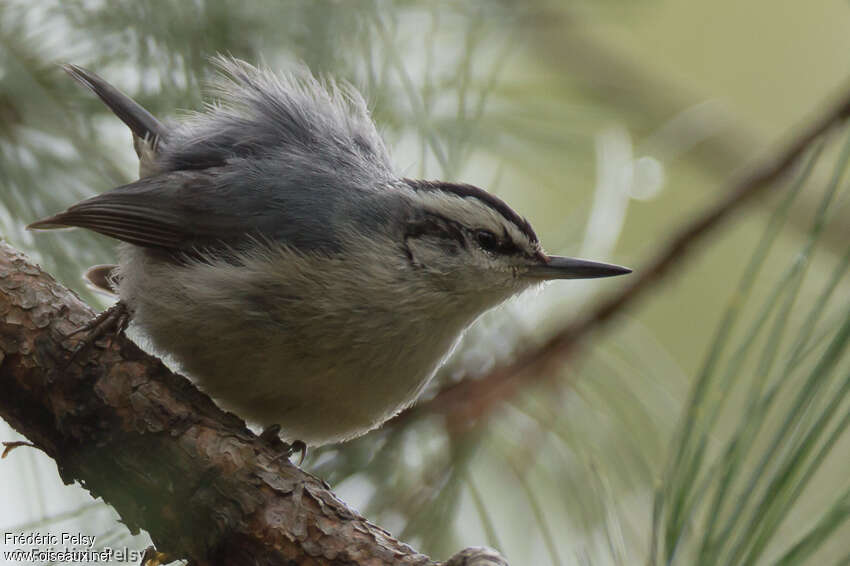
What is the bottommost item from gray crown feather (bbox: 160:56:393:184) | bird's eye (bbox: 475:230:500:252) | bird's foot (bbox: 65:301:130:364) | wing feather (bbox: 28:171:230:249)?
bird's foot (bbox: 65:301:130:364)

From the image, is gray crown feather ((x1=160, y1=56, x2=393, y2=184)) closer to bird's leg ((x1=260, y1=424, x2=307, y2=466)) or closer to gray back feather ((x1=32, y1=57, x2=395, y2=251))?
gray back feather ((x1=32, y1=57, x2=395, y2=251))

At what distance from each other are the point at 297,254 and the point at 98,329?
486mm

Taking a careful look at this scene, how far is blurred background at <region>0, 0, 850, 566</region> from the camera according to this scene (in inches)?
74.8

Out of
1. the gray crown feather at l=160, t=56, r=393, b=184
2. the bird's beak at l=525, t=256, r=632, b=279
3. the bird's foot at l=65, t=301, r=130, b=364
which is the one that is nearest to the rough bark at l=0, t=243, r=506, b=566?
the bird's foot at l=65, t=301, r=130, b=364

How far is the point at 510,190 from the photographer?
280 cm

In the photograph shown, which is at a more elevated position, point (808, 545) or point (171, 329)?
point (171, 329)

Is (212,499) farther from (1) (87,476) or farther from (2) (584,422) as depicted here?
(2) (584,422)

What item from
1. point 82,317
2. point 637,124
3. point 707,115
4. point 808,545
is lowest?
point 808,545

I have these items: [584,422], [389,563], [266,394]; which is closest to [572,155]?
[584,422]

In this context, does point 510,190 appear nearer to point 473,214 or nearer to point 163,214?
point 473,214

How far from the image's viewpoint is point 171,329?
1979mm

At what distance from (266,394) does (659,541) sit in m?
0.91

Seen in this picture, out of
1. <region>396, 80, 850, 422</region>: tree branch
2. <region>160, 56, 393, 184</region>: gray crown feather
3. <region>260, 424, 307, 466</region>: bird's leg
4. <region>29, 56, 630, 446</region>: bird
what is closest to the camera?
<region>396, 80, 850, 422</region>: tree branch

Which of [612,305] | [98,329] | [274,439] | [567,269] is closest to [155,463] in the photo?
[98,329]
